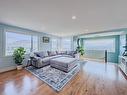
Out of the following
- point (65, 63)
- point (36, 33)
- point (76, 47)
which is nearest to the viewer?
point (65, 63)

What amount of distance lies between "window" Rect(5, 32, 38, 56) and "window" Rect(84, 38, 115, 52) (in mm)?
5170

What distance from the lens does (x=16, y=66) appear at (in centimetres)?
439

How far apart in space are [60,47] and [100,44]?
12.9ft

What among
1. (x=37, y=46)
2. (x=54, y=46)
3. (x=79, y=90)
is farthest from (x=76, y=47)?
(x=79, y=90)

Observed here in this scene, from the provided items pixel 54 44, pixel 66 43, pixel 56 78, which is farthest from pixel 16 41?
pixel 66 43

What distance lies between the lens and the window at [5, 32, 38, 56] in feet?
13.8

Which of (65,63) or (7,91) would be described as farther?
(65,63)

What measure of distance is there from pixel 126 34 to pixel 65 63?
377 cm

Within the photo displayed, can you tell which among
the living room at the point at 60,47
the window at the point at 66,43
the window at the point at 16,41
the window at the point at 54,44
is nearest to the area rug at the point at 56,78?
the living room at the point at 60,47

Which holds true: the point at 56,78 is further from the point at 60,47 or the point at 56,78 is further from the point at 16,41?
the point at 60,47

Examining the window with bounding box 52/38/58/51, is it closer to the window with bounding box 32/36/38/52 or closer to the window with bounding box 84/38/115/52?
the window with bounding box 32/36/38/52

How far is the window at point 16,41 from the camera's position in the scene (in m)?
4.20

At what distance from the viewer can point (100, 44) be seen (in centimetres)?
736

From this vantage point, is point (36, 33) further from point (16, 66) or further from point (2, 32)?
point (16, 66)
